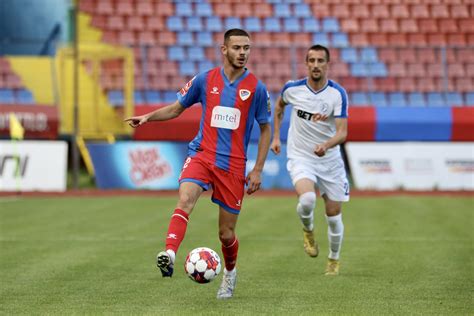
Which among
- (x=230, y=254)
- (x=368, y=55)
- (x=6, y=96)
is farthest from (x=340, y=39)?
(x=230, y=254)

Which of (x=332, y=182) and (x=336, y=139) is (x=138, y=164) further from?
(x=336, y=139)

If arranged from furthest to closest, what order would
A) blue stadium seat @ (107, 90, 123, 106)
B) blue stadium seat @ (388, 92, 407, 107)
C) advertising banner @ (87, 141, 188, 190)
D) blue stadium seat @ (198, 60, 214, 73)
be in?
1. blue stadium seat @ (198, 60, 214, 73)
2. blue stadium seat @ (388, 92, 407, 107)
3. blue stadium seat @ (107, 90, 123, 106)
4. advertising banner @ (87, 141, 188, 190)

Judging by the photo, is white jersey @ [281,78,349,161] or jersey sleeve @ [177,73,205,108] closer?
jersey sleeve @ [177,73,205,108]

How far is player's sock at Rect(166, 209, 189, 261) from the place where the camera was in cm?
796

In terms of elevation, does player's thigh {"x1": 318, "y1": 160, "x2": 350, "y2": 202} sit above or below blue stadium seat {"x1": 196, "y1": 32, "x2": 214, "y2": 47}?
above

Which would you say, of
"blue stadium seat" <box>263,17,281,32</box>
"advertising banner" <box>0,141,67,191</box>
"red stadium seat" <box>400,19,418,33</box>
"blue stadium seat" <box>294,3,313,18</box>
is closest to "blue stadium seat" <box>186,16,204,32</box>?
"blue stadium seat" <box>263,17,281,32</box>

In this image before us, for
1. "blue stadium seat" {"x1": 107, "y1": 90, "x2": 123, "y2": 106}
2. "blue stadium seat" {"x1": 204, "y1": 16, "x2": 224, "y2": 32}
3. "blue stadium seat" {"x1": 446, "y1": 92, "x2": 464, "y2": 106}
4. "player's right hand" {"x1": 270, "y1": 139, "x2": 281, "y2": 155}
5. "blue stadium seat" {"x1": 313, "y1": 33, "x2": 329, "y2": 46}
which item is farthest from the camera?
"blue stadium seat" {"x1": 204, "y1": 16, "x2": 224, "y2": 32}

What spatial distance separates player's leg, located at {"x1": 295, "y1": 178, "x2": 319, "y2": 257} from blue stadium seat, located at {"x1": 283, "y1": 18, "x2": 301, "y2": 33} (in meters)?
21.8

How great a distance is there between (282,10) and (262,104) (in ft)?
80.7

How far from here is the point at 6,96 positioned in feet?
92.5

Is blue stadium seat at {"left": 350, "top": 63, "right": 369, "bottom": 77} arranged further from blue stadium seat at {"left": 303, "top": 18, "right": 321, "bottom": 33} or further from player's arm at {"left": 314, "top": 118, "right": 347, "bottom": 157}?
player's arm at {"left": 314, "top": 118, "right": 347, "bottom": 157}

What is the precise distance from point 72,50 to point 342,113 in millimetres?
18477

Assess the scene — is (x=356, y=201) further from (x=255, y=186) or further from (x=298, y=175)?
(x=255, y=186)

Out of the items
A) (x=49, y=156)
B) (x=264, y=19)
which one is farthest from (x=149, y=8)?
(x=49, y=156)
